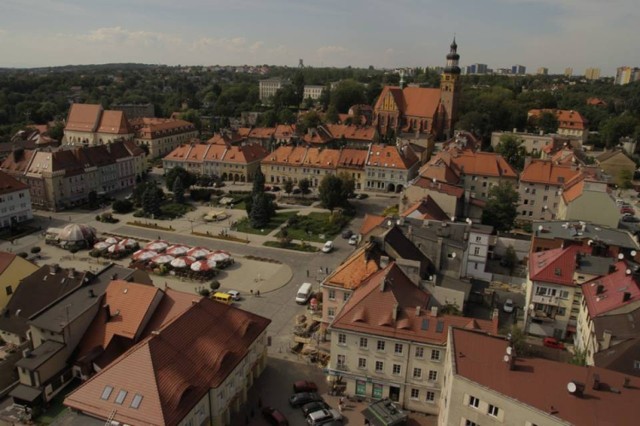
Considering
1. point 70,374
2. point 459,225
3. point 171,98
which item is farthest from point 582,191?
point 171,98

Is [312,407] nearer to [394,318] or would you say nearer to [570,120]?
[394,318]

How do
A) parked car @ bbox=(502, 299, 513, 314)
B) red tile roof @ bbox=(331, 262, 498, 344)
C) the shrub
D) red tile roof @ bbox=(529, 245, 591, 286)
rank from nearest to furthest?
red tile roof @ bbox=(331, 262, 498, 344), red tile roof @ bbox=(529, 245, 591, 286), parked car @ bbox=(502, 299, 513, 314), the shrub

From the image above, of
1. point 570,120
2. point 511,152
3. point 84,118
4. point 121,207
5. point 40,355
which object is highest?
point 570,120

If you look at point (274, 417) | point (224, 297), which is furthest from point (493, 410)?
point (224, 297)

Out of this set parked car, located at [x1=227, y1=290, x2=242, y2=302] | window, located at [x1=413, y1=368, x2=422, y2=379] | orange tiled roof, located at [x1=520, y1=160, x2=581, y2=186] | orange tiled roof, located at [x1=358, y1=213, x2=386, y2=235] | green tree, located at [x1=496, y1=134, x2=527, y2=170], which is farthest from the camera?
green tree, located at [x1=496, y1=134, x2=527, y2=170]

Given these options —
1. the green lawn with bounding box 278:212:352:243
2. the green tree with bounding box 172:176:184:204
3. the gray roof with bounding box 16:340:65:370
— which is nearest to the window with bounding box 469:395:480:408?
the gray roof with bounding box 16:340:65:370

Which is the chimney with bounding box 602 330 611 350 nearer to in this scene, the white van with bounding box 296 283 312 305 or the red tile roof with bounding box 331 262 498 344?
the red tile roof with bounding box 331 262 498 344

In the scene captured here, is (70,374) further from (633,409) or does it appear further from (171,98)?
(171,98)
